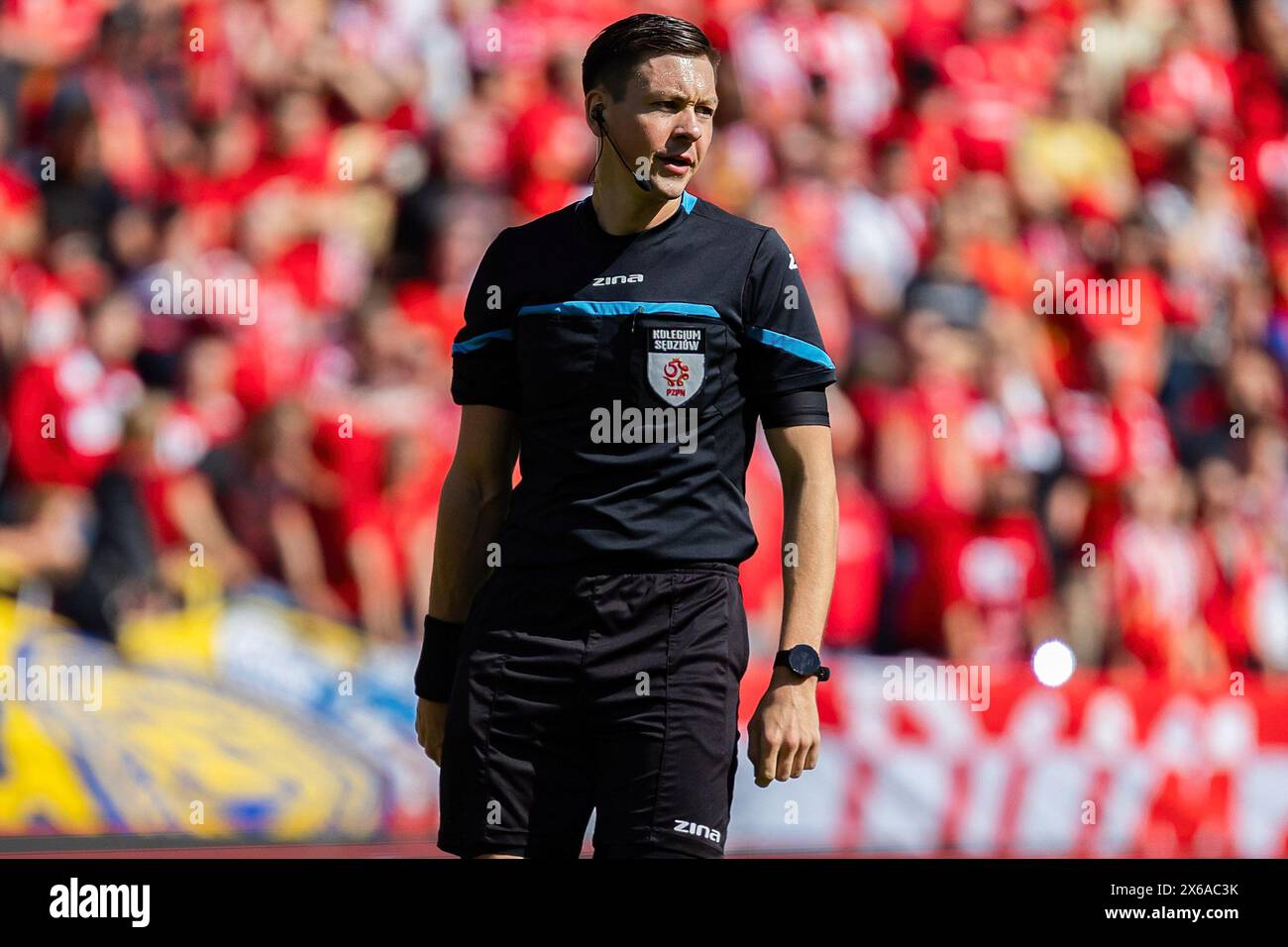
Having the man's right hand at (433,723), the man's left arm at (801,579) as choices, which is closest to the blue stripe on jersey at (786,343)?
the man's left arm at (801,579)

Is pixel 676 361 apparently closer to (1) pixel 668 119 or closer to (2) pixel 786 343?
(2) pixel 786 343

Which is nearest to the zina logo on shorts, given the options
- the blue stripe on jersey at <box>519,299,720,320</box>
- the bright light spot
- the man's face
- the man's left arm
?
the man's left arm

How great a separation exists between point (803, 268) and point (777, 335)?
406cm

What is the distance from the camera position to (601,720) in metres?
2.74

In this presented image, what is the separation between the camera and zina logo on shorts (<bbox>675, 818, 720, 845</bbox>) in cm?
269

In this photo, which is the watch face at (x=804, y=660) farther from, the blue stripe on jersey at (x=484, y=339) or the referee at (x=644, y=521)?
the blue stripe on jersey at (x=484, y=339)

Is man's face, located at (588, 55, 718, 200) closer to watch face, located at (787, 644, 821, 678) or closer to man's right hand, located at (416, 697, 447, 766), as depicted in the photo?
watch face, located at (787, 644, 821, 678)

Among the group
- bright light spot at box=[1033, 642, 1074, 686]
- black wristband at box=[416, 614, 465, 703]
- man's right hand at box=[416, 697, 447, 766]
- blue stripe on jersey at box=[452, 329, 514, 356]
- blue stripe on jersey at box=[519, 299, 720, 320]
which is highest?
blue stripe on jersey at box=[519, 299, 720, 320]

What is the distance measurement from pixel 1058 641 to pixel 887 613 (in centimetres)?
68

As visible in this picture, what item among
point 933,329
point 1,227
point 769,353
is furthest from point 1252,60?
point 769,353

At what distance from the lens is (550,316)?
2.83 metres

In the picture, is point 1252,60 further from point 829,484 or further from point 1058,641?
point 829,484

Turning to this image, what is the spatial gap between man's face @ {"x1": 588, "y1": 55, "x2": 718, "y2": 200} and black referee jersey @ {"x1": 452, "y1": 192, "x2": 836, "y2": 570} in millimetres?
104
